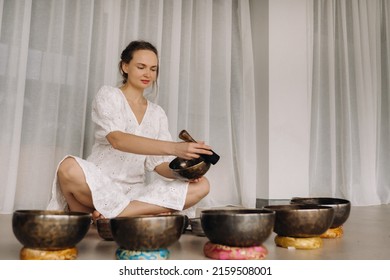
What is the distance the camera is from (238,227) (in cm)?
93

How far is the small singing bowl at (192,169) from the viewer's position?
1.35m

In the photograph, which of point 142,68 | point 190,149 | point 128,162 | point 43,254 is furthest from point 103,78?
point 43,254

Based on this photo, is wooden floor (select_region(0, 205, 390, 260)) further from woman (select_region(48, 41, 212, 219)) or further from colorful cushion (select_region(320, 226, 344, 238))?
woman (select_region(48, 41, 212, 219))

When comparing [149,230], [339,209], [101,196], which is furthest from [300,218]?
[101,196]

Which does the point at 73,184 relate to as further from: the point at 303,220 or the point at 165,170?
the point at 303,220

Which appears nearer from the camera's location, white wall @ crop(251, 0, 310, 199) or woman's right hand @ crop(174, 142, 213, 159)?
woman's right hand @ crop(174, 142, 213, 159)

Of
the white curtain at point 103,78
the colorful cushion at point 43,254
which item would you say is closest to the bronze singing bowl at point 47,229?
the colorful cushion at point 43,254

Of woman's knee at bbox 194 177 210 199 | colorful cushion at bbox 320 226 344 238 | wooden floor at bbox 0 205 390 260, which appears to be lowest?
wooden floor at bbox 0 205 390 260

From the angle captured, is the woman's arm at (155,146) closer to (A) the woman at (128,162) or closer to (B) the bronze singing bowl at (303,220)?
(A) the woman at (128,162)

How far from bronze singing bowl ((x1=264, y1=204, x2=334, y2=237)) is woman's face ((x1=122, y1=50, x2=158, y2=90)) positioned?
79 cm

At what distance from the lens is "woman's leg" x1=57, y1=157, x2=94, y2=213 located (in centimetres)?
133

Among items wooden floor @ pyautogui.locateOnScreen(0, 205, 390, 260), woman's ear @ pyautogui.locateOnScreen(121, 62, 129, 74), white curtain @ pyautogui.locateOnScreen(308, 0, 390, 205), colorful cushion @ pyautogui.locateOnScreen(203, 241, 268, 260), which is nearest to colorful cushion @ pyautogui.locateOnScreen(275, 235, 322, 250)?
wooden floor @ pyautogui.locateOnScreen(0, 205, 390, 260)

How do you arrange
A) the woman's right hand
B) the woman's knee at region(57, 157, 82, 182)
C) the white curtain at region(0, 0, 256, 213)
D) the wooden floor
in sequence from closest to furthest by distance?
the wooden floor → the woman's right hand → the woman's knee at region(57, 157, 82, 182) → the white curtain at region(0, 0, 256, 213)

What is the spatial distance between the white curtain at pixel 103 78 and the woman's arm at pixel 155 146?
871 millimetres
